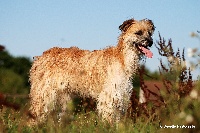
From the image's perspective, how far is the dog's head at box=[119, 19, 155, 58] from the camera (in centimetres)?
912

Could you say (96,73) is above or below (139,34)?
below

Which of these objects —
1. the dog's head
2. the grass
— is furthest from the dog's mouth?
the grass

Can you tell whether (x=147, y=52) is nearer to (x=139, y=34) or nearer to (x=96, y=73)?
(x=139, y=34)

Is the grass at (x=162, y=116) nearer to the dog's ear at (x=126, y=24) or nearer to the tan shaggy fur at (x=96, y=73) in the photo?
the tan shaggy fur at (x=96, y=73)

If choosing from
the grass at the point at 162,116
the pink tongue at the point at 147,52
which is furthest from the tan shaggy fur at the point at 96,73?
the grass at the point at 162,116

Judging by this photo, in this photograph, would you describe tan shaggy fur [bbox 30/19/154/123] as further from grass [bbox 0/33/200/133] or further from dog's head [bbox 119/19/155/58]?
grass [bbox 0/33/200/133]

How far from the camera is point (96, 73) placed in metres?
9.55

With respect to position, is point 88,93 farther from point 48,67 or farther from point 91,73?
point 48,67

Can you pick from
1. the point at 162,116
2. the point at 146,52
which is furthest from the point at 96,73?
the point at 162,116

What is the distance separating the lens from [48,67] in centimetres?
1007

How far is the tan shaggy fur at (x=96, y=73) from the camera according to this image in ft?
30.0

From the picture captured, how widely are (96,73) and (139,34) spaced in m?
1.35

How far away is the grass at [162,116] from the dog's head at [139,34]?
0.70m

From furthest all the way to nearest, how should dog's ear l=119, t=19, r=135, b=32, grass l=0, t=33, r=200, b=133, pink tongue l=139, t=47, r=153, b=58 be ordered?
dog's ear l=119, t=19, r=135, b=32
pink tongue l=139, t=47, r=153, b=58
grass l=0, t=33, r=200, b=133
